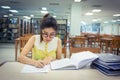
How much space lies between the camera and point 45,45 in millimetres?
2018

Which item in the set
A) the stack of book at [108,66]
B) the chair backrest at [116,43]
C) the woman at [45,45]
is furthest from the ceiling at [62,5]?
the stack of book at [108,66]

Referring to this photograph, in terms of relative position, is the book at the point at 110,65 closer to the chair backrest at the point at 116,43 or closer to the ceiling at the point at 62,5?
the chair backrest at the point at 116,43

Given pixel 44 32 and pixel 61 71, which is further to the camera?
pixel 44 32

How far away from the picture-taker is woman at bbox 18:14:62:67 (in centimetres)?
184

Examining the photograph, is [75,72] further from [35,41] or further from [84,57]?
[35,41]

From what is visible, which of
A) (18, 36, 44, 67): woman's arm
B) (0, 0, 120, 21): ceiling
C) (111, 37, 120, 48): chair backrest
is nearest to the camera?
(18, 36, 44, 67): woman's arm

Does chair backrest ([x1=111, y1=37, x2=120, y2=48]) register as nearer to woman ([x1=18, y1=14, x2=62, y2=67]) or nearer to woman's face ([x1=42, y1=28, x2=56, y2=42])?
woman ([x1=18, y1=14, x2=62, y2=67])

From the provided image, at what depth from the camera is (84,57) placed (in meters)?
1.65

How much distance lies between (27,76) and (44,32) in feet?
1.94

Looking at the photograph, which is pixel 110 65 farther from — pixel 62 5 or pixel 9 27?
pixel 9 27

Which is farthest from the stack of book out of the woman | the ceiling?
the ceiling

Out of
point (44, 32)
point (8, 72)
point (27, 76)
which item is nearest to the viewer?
point (27, 76)

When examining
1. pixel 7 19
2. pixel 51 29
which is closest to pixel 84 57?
pixel 51 29

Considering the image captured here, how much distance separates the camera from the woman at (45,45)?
1837 millimetres
